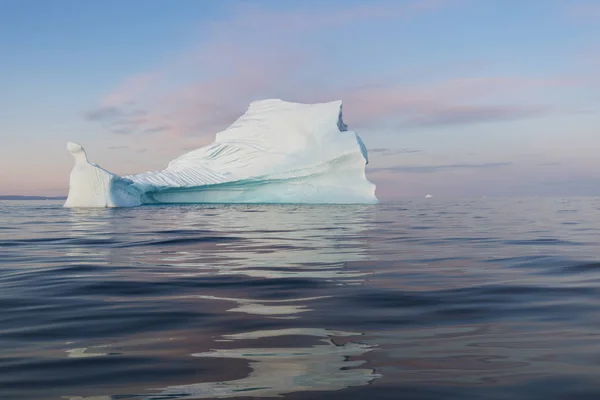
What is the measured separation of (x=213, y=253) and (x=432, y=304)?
4781mm

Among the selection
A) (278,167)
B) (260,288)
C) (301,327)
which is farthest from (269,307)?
(278,167)

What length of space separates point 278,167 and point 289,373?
108 feet

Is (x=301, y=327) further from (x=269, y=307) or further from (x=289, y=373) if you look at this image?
(x=289, y=373)

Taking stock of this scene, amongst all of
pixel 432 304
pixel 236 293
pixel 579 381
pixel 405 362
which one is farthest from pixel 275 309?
pixel 579 381

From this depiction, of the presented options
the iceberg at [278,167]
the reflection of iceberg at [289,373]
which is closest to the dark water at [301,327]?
the reflection of iceberg at [289,373]

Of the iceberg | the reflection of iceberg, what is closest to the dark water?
the reflection of iceberg

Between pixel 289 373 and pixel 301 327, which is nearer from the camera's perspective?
pixel 289 373

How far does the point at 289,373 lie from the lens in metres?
2.75

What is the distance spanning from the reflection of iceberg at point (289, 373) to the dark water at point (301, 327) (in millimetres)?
11

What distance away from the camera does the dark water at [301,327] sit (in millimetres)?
2602

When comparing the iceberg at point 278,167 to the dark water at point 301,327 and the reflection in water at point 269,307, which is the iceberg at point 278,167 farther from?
the reflection in water at point 269,307

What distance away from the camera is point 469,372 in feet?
8.98

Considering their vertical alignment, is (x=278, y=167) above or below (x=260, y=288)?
above

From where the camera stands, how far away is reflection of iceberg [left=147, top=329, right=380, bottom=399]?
8.21 feet
